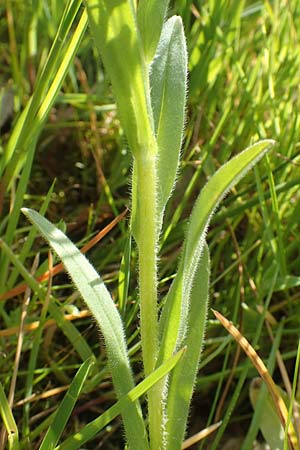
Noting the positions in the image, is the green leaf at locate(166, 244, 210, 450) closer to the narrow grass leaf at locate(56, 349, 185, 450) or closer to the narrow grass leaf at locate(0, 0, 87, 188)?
the narrow grass leaf at locate(56, 349, 185, 450)

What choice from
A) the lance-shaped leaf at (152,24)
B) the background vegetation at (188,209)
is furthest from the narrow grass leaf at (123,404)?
the lance-shaped leaf at (152,24)

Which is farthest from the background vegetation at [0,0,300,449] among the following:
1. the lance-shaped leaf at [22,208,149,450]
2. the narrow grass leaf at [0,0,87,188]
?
the lance-shaped leaf at [22,208,149,450]

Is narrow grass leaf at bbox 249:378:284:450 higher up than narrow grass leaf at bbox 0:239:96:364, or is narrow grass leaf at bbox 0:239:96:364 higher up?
narrow grass leaf at bbox 0:239:96:364

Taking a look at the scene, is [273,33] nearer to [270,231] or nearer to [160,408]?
[270,231]

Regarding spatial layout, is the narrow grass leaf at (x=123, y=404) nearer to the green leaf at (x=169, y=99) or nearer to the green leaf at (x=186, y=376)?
the green leaf at (x=186, y=376)

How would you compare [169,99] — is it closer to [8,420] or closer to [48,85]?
[48,85]

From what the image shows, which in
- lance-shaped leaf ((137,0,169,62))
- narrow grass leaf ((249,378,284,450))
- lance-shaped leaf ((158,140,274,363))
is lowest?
narrow grass leaf ((249,378,284,450))

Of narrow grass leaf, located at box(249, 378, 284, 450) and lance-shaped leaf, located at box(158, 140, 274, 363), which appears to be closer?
lance-shaped leaf, located at box(158, 140, 274, 363)
